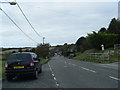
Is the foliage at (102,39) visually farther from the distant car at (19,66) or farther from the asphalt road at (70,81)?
the distant car at (19,66)

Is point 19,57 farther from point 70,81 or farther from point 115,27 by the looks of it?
point 115,27

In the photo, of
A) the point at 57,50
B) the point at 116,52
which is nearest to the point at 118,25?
the point at 116,52

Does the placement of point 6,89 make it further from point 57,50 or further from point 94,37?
point 57,50

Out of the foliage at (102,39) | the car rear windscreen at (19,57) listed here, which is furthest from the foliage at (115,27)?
the car rear windscreen at (19,57)

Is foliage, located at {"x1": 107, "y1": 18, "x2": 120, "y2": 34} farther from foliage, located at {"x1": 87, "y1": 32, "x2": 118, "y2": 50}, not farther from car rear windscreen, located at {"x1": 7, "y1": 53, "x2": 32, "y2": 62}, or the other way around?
car rear windscreen, located at {"x1": 7, "y1": 53, "x2": 32, "y2": 62}

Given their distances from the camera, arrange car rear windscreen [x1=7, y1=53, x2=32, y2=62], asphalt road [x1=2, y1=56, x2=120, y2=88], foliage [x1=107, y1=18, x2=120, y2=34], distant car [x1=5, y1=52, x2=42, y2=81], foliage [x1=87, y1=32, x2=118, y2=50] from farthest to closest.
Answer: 1. foliage [x1=107, y1=18, x2=120, y2=34]
2. foliage [x1=87, y1=32, x2=118, y2=50]
3. car rear windscreen [x1=7, y1=53, x2=32, y2=62]
4. distant car [x1=5, y1=52, x2=42, y2=81]
5. asphalt road [x1=2, y1=56, x2=120, y2=88]

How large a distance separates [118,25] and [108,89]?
156 feet

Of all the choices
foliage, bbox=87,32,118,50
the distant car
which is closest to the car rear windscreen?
the distant car

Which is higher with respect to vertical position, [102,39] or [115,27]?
[115,27]

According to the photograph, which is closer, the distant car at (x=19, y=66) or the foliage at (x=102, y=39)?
the distant car at (x=19, y=66)

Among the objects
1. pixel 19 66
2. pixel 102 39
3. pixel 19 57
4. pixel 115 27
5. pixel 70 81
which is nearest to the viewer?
pixel 70 81

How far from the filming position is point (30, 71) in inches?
506

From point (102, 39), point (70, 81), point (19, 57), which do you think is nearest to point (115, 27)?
point (102, 39)

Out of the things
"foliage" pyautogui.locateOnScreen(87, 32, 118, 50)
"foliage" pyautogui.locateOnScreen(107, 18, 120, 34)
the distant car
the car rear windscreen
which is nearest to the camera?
the distant car
